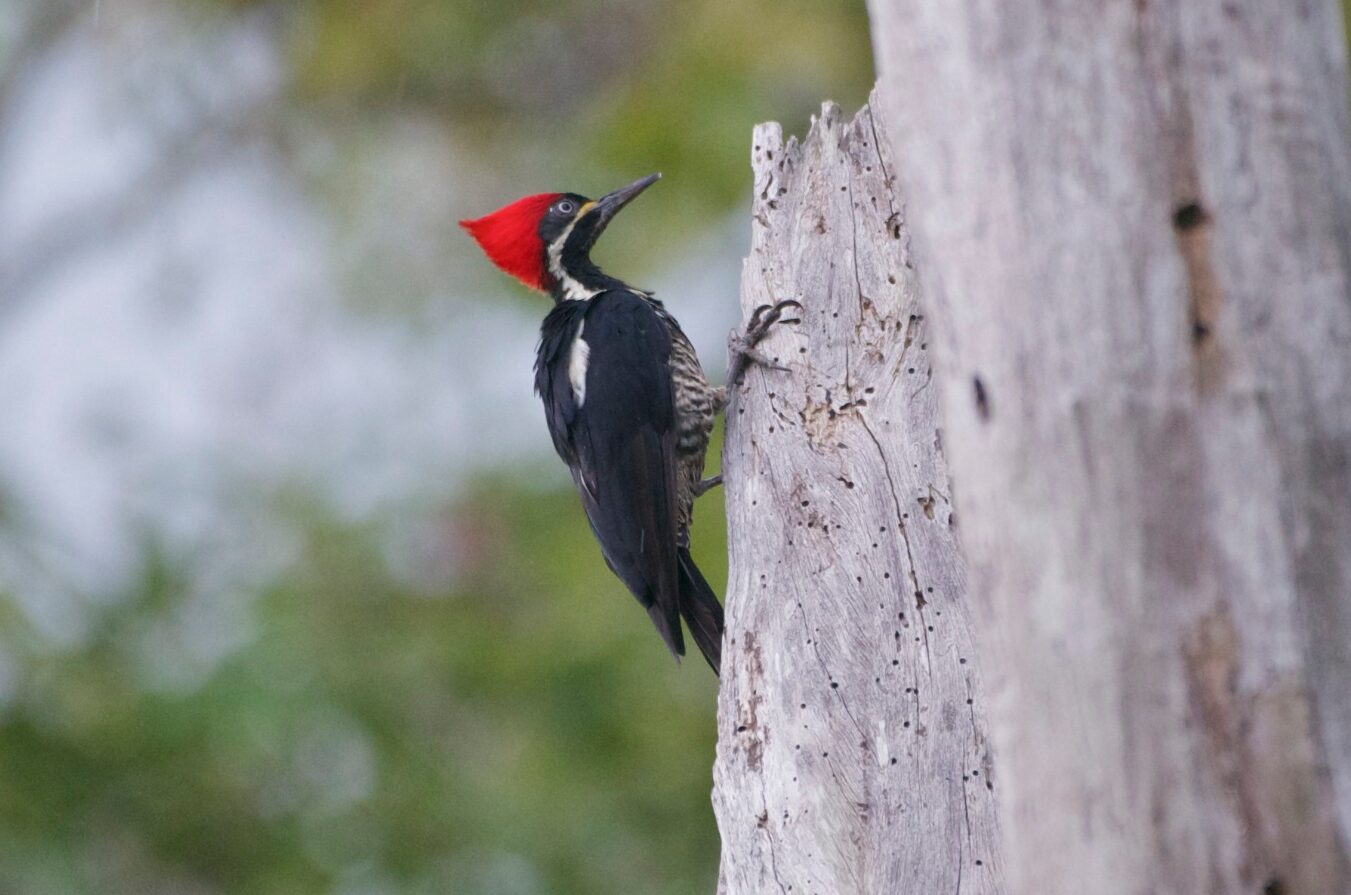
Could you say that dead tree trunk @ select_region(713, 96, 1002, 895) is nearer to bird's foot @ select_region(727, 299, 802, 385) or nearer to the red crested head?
bird's foot @ select_region(727, 299, 802, 385)

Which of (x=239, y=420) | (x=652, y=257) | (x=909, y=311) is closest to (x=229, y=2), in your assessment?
(x=239, y=420)

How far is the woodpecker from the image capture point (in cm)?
407

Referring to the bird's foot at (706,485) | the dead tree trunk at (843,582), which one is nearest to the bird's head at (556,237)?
the bird's foot at (706,485)

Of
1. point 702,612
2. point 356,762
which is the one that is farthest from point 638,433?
point 356,762

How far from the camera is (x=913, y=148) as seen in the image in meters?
1.99

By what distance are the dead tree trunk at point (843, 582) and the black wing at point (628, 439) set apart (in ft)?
1.99

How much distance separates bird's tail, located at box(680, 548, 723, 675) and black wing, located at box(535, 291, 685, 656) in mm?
51

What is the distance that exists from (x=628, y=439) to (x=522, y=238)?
964mm

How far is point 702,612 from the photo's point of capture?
13.4 feet

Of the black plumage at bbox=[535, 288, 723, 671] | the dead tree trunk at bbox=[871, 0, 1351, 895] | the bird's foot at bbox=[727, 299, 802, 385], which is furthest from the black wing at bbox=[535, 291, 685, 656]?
the dead tree trunk at bbox=[871, 0, 1351, 895]

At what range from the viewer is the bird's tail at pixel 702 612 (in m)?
4.08

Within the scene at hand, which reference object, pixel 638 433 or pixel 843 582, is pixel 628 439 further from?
pixel 843 582

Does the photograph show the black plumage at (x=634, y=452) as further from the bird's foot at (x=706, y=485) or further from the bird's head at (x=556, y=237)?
the bird's head at (x=556, y=237)

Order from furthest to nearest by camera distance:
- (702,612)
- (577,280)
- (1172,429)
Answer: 1. (577,280)
2. (702,612)
3. (1172,429)
